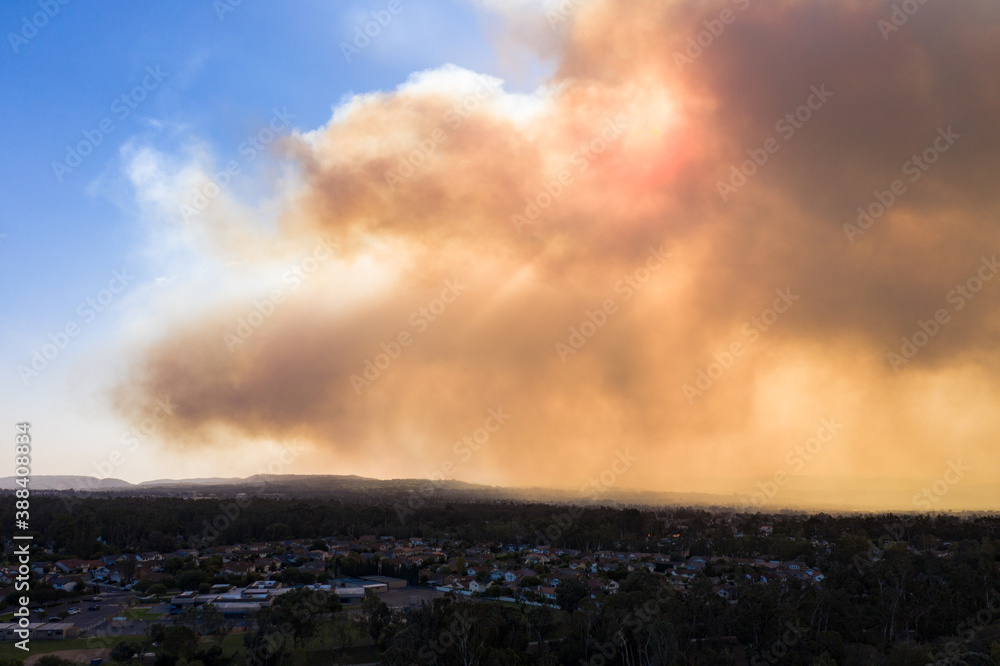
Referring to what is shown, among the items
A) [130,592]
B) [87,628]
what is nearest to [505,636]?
[87,628]

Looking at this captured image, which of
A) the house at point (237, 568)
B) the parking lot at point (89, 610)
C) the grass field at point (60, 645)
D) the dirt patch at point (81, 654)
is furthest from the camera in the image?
the house at point (237, 568)

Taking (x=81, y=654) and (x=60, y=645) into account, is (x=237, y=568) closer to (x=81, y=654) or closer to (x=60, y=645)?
(x=60, y=645)

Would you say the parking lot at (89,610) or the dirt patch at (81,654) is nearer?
the dirt patch at (81,654)

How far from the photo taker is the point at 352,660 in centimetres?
2959

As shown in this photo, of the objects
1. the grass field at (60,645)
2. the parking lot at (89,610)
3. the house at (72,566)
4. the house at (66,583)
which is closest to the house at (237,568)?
the parking lot at (89,610)

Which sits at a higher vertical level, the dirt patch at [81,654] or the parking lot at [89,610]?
the dirt patch at [81,654]

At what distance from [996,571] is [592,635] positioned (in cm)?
2798

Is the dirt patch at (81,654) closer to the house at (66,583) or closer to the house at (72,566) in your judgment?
the house at (66,583)

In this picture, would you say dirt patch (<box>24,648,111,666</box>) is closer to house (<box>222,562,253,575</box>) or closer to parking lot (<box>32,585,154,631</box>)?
parking lot (<box>32,585,154,631</box>)

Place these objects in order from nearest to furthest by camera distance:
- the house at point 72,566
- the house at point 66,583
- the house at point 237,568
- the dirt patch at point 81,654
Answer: the dirt patch at point 81,654 → the house at point 66,583 → the house at point 237,568 → the house at point 72,566

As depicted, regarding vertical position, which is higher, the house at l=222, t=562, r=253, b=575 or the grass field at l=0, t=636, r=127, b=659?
the grass field at l=0, t=636, r=127, b=659

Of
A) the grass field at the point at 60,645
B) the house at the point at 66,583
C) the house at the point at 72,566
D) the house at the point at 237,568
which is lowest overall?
the house at the point at 72,566

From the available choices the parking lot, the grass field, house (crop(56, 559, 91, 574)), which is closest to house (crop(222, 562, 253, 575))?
the parking lot

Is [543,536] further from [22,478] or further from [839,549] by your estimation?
[22,478]
